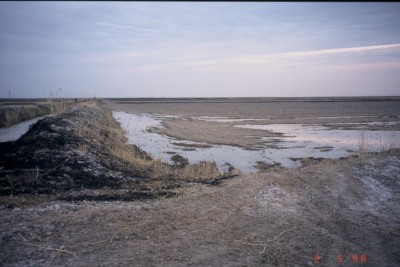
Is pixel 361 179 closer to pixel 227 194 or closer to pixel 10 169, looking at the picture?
pixel 227 194

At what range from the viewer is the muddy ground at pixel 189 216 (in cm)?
541

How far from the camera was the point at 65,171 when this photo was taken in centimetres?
912

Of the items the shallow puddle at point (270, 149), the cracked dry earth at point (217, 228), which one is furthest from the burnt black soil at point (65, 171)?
the shallow puddle at point (270, 149)

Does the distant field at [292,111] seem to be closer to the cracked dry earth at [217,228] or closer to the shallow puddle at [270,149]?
the shallow puddle at [270,149]

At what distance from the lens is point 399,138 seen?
66.0 ft

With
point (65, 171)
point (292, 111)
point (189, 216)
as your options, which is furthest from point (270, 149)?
point (292, 111)

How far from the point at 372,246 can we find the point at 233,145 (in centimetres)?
1268

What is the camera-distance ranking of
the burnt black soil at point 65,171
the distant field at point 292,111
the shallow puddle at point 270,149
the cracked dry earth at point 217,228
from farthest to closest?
the distant field at point 292,111, the shallow puddle at point 270,149, the burnt black soil at point 65,171, the cracked dry earth at point 217,228

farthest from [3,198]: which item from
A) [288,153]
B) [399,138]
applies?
[399,138]
